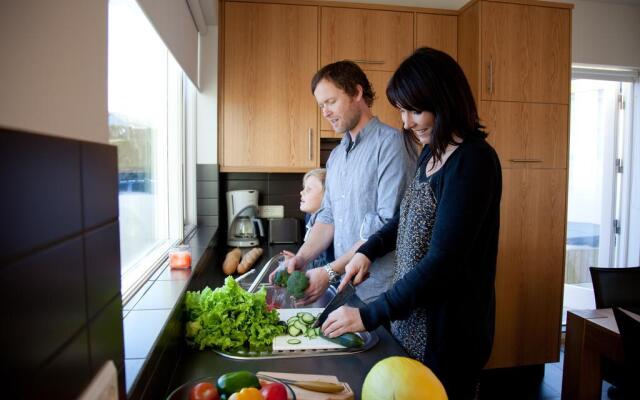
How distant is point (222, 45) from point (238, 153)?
2.11 feet

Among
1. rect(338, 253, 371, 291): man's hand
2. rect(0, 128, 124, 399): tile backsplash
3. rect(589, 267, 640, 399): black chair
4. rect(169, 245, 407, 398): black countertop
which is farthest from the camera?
rect(589, 267, 640, 399): black chair

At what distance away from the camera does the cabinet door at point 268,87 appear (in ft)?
9.04

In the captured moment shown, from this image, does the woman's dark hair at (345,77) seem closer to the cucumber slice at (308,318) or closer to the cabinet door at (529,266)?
the cucumber slice at (308,318)

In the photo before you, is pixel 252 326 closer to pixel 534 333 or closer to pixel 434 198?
pixel 434 198

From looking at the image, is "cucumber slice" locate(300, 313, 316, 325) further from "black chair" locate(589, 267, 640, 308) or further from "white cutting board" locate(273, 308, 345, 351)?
"black chair" locate(589, 267, 640, 308)

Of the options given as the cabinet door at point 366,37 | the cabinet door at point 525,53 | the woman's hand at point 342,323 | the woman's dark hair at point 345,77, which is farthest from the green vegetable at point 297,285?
the cabinet door at point 525,53

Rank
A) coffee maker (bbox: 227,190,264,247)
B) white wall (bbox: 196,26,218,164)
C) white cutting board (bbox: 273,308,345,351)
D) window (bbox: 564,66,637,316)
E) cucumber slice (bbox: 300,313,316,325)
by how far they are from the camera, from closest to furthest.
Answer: white cutting board (bbox: 273,308,345,351), cucumber slice (bbox: 300,313,316,325), white wall (bbox: 196,26,218,164), coffee maker (bbox: 227,190,264,247), window (bbox: 564,66,637,316)

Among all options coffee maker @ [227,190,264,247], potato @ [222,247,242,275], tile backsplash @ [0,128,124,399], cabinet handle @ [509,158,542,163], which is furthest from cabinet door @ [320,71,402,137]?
tile backsplash @ [0,128,124,399]

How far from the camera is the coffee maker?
2854mm

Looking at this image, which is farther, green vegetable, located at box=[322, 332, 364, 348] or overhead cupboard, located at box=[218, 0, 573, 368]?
overhead cupboard, located at box=[218, 0, 573, 368]

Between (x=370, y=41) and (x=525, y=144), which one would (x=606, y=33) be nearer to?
(x=525, y=144)

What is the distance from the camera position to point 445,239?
1.05 meters

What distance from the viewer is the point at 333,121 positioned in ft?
5.75

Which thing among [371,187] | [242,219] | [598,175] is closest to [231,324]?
[371,187]
